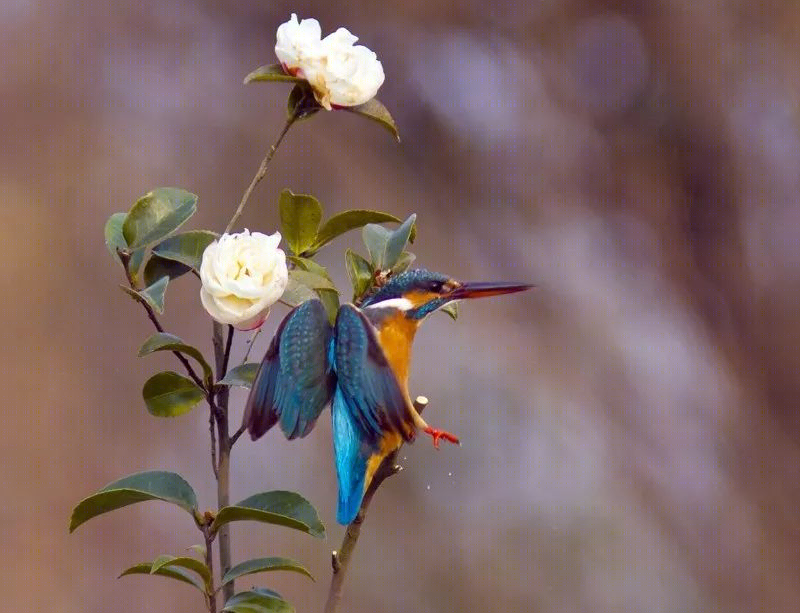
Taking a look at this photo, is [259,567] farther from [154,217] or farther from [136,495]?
[154,217]

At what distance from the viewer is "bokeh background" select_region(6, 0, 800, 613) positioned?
928 millimetres

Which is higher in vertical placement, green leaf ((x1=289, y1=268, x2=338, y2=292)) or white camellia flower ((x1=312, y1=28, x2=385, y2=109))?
white camellia flower ((x1=312, y1=28, x2=385, y2=109))

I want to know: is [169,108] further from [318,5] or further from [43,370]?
[43,370]

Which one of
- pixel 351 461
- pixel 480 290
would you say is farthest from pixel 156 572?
pixel 480 290

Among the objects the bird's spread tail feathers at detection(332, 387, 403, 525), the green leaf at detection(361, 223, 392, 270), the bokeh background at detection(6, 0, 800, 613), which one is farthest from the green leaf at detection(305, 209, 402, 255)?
the bokeh background at detection(6, 0, 800, 613)

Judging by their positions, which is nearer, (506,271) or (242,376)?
(242,376)

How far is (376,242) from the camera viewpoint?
0.54 metres

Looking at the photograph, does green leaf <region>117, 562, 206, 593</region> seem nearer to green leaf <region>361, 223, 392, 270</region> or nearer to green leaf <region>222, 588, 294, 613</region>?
green leaf <region>222, 588, 294, 613</region>

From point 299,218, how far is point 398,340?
0.10 meters

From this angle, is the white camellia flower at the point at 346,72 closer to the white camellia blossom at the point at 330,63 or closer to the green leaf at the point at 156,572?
the white camellia blossom at the point at 330,63

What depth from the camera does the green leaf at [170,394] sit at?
538 millimetres

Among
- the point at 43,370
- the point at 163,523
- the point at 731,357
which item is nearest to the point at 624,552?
the point at 731,357

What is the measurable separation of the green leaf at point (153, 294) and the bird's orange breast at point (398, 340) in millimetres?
112

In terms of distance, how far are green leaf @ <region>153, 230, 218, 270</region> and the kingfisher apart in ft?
0.25
